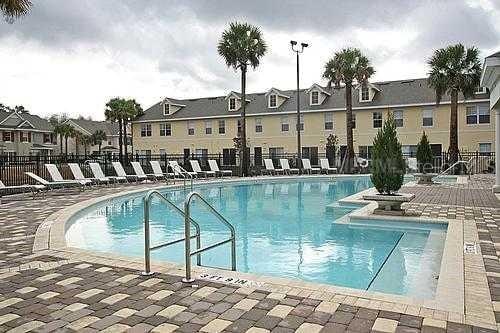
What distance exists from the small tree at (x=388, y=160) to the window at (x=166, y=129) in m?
32.1

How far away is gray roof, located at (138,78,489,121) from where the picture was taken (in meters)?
31.2

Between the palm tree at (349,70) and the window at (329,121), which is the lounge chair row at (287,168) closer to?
the palm tree at (349,70)

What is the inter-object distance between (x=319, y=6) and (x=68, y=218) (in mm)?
8986

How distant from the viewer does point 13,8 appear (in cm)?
531

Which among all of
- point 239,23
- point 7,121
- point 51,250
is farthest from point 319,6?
point 7,121

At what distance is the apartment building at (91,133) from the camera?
55.1 metres

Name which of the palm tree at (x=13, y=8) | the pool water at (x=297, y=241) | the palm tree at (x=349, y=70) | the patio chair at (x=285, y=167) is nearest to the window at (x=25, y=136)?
the patio chair at (x=285, y=167)

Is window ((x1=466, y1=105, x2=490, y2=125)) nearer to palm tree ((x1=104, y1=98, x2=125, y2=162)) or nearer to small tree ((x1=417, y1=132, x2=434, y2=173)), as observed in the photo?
small tree ((x1=417, y1=132, x2=434, y2=173))

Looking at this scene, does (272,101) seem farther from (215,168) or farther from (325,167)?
(215,168)

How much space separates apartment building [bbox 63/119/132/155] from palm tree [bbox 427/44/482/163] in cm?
3765

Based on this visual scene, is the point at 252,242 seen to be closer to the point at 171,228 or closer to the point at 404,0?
the point at 171,228

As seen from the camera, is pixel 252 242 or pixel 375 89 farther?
pixel 375 89

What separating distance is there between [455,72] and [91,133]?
151ft

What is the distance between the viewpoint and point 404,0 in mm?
11859
